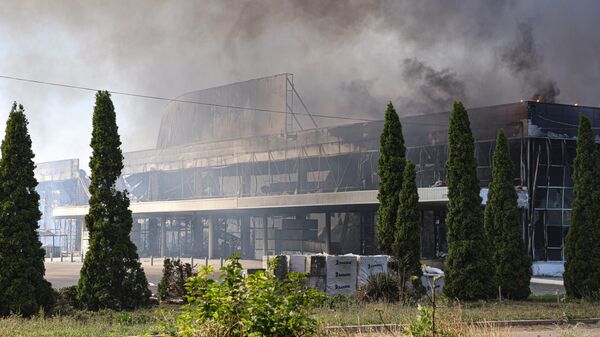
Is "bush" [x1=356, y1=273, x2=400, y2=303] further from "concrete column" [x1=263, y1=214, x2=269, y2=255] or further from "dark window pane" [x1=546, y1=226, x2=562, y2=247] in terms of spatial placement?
"concrete column" [x1=263, y1=214, x2=269, y2=255]

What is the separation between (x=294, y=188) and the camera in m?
69.8

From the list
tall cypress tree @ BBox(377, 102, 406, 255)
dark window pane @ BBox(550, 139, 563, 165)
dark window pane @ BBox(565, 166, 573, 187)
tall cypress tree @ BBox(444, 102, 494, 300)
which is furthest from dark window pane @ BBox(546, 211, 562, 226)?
tall cypress tree @ BBox(377, 102, 406, 255)

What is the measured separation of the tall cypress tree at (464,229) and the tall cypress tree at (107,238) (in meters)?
10.8

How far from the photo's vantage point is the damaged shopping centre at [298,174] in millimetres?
49406

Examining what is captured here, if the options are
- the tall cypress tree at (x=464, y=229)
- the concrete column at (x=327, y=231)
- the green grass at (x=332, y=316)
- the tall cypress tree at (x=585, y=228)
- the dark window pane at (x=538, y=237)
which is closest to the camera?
the green grass at (x=332, y=316)

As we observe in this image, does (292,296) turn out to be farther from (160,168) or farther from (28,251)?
(160,168)

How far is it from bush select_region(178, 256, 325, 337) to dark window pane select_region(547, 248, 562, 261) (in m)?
41.7

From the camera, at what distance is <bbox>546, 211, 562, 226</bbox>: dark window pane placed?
4934 centimetres

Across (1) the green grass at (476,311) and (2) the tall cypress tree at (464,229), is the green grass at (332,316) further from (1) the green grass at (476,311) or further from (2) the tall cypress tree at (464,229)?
(2) the tall cypress tree at (464,229)

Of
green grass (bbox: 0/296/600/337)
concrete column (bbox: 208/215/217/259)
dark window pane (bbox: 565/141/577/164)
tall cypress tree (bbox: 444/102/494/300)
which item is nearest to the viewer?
green grass (bbox: 0/296/600/337)

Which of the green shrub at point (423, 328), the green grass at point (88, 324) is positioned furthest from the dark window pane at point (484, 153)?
the green shrub at point (423, 328)

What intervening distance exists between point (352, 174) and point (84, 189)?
58.1m

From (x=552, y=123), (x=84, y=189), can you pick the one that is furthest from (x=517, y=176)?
(x=84, y=189)

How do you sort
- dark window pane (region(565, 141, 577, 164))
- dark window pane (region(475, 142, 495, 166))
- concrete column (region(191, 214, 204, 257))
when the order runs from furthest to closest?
concrete column (region(191, 214, 204, 257)), dark window pane (region(475, 142, 495, 166)), dark window pane (region(565, 141, 577, 164))
